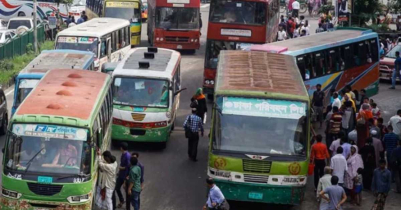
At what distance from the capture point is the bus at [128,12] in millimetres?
44125

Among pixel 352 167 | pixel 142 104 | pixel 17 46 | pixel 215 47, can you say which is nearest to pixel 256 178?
pixel 352 167

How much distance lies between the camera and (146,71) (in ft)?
80.2

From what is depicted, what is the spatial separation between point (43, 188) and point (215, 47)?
15.8 metres

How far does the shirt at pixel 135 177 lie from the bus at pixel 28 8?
39.8 m

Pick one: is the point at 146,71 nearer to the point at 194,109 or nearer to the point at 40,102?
the point at 194,109

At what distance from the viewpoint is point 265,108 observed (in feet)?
61.3

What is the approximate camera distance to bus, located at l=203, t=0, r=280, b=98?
31.0 metres

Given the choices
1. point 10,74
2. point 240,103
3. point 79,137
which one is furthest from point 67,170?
point 10,74

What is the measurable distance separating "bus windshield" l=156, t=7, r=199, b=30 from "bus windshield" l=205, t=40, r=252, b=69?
989 centimetres

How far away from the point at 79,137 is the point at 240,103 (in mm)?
3711

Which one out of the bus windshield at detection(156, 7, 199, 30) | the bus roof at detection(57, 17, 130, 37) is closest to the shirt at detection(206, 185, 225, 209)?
the bus roof at detection(57, 17, 130, 37)

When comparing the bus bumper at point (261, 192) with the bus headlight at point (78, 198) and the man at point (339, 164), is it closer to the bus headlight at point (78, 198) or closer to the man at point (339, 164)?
the man at point (339, 164)

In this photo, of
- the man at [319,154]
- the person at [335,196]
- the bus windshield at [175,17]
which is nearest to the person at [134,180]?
the person at [335,196]

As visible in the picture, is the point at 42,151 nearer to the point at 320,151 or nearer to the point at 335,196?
the point at 335,196
